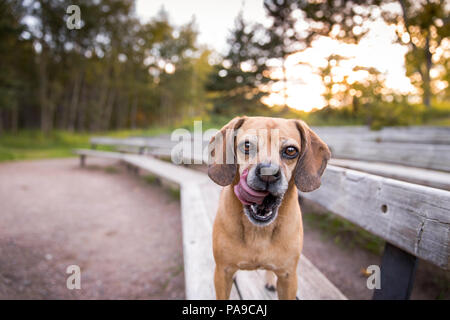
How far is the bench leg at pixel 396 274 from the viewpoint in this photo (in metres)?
1.39

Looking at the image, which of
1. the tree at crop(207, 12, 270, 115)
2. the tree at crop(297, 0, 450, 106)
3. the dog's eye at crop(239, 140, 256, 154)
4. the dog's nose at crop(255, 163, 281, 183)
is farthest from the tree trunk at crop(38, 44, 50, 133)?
the dog's nose at crop(255, 163, 281, 183)

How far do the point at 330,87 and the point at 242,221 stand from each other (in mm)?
12231

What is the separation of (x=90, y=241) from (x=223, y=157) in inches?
124

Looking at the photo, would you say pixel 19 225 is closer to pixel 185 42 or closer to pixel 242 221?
pixel 242 221

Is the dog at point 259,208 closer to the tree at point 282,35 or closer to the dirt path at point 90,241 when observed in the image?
the dirt path at point 90,241

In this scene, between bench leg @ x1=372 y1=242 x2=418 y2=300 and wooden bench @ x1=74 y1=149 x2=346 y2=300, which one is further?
wooden bench @ x1=74 y1=149 x2=346 y2=300

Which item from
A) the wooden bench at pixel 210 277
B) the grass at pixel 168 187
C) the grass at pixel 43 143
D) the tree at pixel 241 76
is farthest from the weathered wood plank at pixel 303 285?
the tree at pixel 241 76

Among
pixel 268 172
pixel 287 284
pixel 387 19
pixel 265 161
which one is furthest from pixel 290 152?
pixel 387 19

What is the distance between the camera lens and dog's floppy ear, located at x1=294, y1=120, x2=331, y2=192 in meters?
1.34

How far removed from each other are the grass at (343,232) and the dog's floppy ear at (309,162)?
84.9 inches

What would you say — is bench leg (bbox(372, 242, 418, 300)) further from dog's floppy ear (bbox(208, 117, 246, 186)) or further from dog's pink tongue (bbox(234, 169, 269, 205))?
dog's floppy ear (bbox(208, 117, 246, 186))

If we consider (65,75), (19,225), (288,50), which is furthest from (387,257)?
(65,75)

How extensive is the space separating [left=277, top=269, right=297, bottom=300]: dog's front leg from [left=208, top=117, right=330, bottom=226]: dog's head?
444 mm

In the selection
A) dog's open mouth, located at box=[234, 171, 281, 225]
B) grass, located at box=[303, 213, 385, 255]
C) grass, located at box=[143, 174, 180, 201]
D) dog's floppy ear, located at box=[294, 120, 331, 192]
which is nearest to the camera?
dog's open mouth, located at box=[234, 171, 281, 225]
